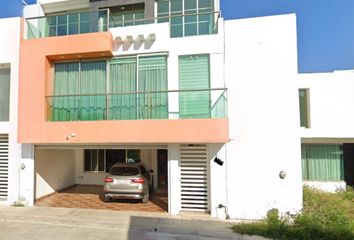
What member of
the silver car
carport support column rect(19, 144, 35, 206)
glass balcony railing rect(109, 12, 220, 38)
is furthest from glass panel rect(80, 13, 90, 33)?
the silver car

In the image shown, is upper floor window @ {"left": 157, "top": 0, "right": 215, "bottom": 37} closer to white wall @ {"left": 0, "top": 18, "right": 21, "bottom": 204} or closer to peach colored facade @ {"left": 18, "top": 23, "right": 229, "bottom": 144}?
peach colored facade @ {"left": 18, "top": 23, "right": 229, "bottom": 144}

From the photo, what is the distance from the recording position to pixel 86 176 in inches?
618

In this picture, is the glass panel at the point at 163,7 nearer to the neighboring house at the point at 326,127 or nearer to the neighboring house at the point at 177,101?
the neighboring house at the point at 177,101

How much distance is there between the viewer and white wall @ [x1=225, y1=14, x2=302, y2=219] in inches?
363

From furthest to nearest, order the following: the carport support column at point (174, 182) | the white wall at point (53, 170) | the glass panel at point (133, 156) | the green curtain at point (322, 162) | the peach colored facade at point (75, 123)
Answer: the glass panel at point (133, 156)
the green curtain at point (322, 162)
the white wall at point (53, 170)
the carport support column at point (174, 182)
the peach colored facade at point (75, 123)

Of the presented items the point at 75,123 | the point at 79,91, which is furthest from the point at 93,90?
the point at 75,123

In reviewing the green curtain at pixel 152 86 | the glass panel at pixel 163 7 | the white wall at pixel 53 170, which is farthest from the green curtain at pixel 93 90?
the glass panel at pixel 163 7

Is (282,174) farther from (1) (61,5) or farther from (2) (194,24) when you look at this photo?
(1) (61,5)

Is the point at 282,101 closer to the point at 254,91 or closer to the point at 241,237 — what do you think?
the point at 254,91

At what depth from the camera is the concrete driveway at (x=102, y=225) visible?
7.82m

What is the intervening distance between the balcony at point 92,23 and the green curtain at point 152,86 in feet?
4.36

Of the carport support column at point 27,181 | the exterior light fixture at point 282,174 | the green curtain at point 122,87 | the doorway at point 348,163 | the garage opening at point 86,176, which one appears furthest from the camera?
the doorway at point 348,163

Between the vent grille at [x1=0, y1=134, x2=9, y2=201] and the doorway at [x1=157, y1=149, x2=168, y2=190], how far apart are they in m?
7.27

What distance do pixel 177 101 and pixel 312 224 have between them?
5994mm
